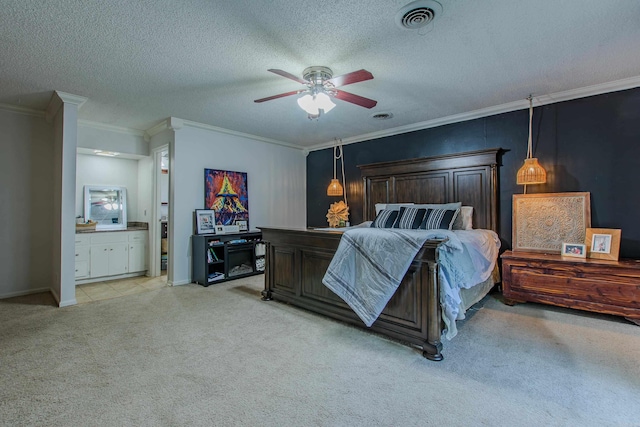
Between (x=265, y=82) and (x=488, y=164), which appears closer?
(x=265, y=82)

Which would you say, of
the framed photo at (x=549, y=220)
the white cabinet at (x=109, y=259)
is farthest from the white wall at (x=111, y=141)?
the framed photo at (x=549, y=220)

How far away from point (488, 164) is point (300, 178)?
3657 mm

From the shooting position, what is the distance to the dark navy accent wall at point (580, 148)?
326cm

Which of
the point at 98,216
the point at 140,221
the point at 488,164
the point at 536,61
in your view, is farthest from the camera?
the point at 140,221

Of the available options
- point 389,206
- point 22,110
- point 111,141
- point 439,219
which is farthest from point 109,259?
A: point 439,219

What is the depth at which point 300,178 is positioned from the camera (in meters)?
6.56

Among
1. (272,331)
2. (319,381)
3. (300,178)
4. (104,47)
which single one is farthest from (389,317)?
(300,178)

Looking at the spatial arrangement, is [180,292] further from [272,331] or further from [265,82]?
[265,82]

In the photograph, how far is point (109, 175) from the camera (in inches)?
214

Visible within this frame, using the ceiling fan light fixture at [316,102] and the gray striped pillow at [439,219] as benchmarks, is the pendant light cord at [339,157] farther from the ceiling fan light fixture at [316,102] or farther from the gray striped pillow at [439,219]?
the ceiling fan light fixture at [316,102]

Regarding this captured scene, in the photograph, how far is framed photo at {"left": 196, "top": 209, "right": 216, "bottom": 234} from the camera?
477 cm

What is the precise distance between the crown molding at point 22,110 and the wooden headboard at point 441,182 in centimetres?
479

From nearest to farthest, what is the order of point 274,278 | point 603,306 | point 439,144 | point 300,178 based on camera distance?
1. point 603,306
2. point 274,278
3. point 439,144
4. point 300,178

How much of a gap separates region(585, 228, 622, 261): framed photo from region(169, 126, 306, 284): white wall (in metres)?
4.66
